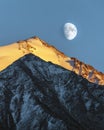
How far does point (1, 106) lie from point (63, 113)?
76.2 feet

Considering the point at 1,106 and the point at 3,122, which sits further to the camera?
the point at 1,106

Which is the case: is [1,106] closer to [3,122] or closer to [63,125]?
[3,122]

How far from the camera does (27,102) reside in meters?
197

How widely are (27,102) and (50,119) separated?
16023mm

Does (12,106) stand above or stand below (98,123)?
above

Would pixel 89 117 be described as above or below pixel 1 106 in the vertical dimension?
below

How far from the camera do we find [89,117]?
199 meters

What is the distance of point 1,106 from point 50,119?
2370 cm

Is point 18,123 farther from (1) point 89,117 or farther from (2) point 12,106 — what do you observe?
(1) point 89,117

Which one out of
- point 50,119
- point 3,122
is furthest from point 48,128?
point 3,122

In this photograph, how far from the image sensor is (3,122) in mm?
186375

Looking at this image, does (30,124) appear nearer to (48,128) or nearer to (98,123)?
(48,128)

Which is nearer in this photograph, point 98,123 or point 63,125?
point 63,125

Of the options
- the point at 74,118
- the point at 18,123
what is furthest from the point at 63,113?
the point at 18,123
